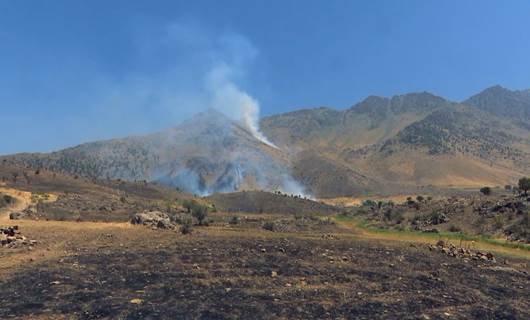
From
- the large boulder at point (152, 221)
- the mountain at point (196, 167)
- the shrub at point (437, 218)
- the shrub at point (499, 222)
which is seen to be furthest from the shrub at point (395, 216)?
the mountain at point (196, 167)

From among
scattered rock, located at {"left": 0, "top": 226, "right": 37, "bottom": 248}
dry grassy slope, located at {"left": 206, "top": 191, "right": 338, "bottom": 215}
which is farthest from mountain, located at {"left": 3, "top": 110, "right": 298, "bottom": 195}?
scattered rock, located at {"left": 0, "top": 226, "right": 37, "bottom": 248}

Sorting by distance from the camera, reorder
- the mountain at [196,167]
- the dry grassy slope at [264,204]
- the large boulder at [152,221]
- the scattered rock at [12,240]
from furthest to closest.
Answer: the mountain at [196,167] < the dry grassy slope at [264,204] < the large boulder at [152,221] < the scattered rock at [12,240]

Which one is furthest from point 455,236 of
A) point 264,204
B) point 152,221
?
point 264,204

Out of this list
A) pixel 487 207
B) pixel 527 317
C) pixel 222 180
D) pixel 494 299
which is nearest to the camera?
pixel 527 317

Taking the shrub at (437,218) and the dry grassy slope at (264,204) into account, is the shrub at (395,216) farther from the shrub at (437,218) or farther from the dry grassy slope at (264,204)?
the dry grassy slope at (264,204)

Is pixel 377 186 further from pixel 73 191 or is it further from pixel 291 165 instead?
pixel 73 191

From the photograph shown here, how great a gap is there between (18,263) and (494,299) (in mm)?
20493

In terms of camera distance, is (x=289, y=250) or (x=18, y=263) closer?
(x=18, y=263)

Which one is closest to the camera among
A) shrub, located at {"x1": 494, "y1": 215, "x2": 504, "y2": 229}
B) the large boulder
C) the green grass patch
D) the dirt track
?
the dirt track

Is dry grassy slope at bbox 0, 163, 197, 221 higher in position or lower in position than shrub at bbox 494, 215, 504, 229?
higher

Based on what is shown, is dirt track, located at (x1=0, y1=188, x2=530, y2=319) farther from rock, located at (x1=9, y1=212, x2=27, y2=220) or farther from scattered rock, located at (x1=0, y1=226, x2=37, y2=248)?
rock, located at (x1=9, y1=212, x2=27, y2=220)

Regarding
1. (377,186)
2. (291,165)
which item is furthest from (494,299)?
(291,165)

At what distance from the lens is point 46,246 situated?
1005 inches

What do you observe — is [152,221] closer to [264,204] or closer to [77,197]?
[77,197]
